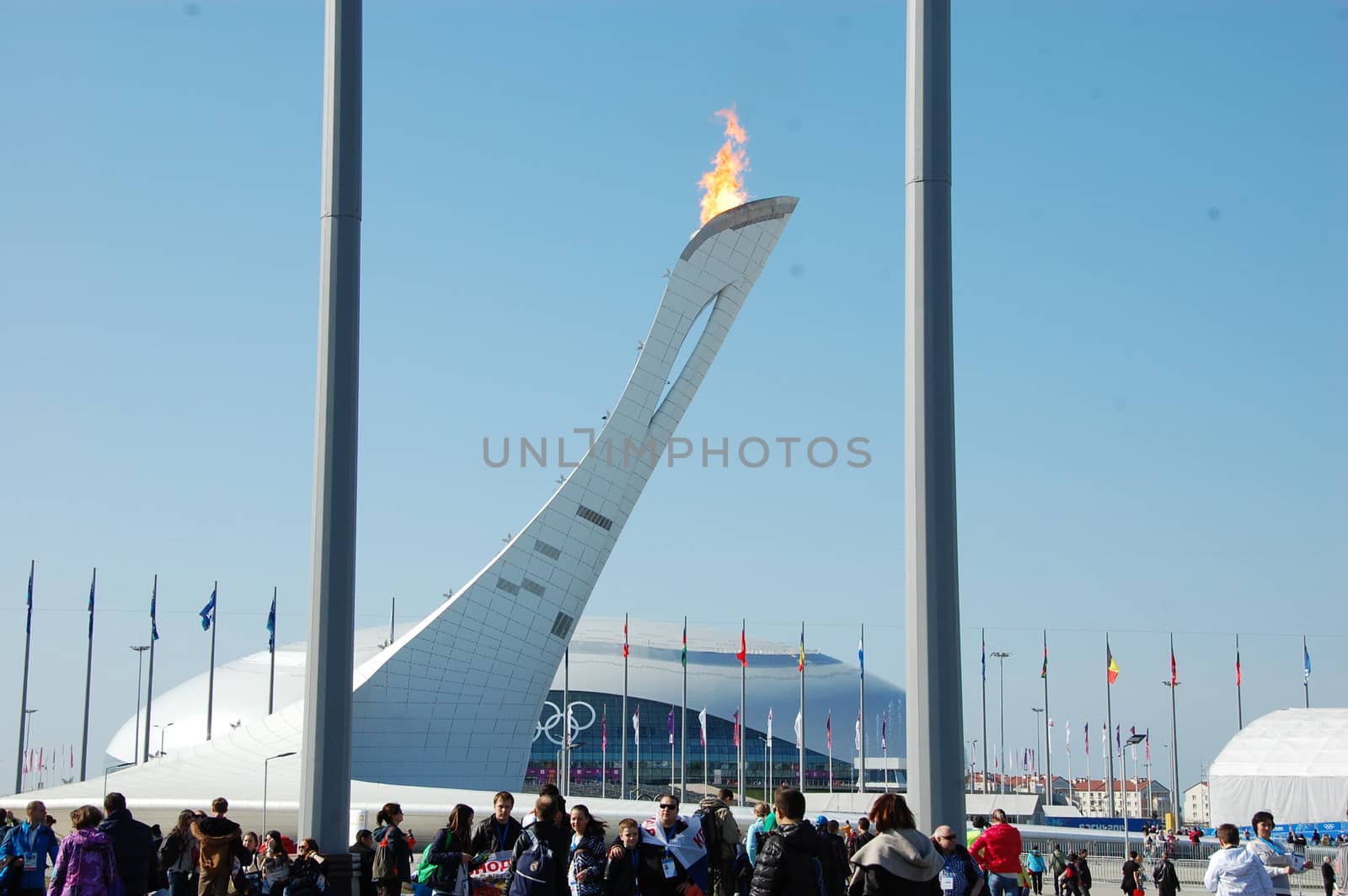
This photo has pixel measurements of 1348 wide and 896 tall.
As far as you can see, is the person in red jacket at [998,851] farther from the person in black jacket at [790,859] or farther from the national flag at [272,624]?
the national flag at [272,624]

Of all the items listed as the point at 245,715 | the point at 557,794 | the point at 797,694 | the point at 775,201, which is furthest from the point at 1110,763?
the point at 557,794

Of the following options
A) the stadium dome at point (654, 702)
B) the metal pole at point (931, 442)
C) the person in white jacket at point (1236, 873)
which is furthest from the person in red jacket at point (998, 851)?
the stadium dome at point (654, 702)

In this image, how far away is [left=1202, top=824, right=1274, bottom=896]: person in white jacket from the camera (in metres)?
8.68

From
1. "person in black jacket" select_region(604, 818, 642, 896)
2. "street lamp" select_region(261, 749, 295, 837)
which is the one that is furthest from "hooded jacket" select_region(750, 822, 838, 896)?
"street lamp" select_region(261, 749, 295, 837)

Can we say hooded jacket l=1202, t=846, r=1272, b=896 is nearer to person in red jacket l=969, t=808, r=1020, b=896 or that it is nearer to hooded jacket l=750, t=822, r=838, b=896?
person in red jacket l=969, t=808, r=1020, b=896

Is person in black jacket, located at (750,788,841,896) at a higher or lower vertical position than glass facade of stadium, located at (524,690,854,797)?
higher

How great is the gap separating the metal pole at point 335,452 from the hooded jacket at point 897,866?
11.3 ft

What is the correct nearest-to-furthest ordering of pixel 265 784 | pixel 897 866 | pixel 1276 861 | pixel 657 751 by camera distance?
pixel 897 866 → pixel 1276 861 → pixel 265 784 → pixel 657 751

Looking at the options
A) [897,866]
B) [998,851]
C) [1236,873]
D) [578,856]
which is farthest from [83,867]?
[1236,873]

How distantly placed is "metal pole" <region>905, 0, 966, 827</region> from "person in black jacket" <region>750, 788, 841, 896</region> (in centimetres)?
100

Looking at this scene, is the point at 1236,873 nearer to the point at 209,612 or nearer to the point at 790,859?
the point at 790,859

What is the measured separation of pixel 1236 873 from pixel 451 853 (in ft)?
14.9

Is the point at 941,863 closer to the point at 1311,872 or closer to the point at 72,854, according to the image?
the point at 72,854

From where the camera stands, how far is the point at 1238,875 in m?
8.71
